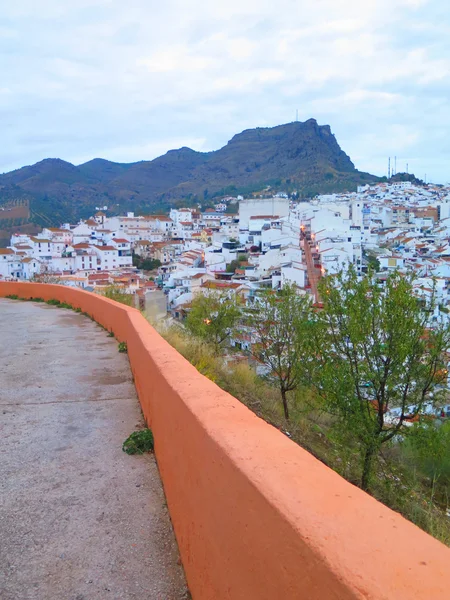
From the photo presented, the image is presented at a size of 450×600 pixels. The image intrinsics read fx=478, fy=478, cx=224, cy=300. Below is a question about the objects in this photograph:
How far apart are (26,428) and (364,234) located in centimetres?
7407

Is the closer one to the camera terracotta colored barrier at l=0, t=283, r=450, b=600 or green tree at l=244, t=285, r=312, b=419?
terracotta colored barrier at l=0, t=283, r=450, b=600

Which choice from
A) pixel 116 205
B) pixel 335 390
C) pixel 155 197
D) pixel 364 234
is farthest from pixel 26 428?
pixel 155 197

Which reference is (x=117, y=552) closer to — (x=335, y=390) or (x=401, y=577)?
(x=401, y=577)

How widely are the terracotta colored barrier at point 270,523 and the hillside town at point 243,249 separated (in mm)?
26284

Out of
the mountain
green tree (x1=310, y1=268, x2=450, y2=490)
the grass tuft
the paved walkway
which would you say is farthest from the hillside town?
the mountain

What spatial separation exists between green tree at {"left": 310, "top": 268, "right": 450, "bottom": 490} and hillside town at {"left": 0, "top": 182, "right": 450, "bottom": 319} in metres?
21.7

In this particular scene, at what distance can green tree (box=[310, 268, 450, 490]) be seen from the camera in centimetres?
870

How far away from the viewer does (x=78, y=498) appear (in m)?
3.25

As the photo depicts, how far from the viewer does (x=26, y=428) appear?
4465 mm

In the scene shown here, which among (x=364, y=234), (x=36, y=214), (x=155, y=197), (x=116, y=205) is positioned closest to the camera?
(x=364, y=234)

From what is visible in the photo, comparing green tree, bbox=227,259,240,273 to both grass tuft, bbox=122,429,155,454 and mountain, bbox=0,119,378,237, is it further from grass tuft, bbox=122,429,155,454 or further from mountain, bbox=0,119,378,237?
mountain, bbox=0,119,378,237

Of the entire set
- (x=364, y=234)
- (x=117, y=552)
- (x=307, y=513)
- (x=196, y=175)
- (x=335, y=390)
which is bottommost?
(x=335, y=390)

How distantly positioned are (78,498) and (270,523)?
6.92 feet

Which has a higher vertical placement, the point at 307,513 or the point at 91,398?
the point at 307,513
